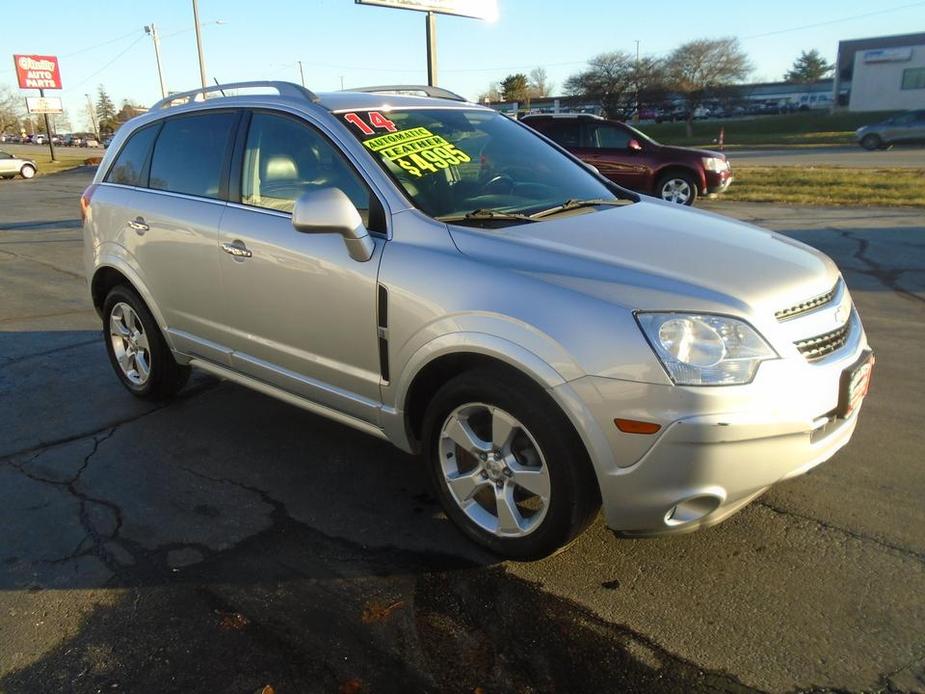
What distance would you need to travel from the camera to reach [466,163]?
3543mm

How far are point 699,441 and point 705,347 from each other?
31cm

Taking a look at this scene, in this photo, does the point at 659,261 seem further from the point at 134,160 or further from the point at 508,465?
the point at 134,160

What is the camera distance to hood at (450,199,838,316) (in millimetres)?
2525

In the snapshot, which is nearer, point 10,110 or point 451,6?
point 451,6

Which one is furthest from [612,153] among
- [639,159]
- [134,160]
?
[134,160]

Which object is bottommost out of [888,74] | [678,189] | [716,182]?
[678,189]

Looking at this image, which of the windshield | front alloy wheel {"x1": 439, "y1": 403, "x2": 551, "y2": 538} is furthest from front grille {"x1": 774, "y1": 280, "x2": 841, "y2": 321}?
the windshield

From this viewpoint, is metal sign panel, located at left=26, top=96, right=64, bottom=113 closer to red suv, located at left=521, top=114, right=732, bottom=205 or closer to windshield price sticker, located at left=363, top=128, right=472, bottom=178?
red suv, located at left=521, top=114, right=732, bottom=205

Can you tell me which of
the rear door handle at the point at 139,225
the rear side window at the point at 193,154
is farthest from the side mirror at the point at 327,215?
the rear door handle at the point at 139,225

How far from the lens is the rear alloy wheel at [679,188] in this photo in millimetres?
13344

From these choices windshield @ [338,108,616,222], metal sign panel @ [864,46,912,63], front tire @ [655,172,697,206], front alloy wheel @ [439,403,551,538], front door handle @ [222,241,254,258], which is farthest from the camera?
metal sign panel @ [864,46,912,63]

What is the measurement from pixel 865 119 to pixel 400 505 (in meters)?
56.2

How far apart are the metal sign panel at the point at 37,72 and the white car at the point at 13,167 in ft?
58.1

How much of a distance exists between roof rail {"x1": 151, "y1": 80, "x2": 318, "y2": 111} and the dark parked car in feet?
109
